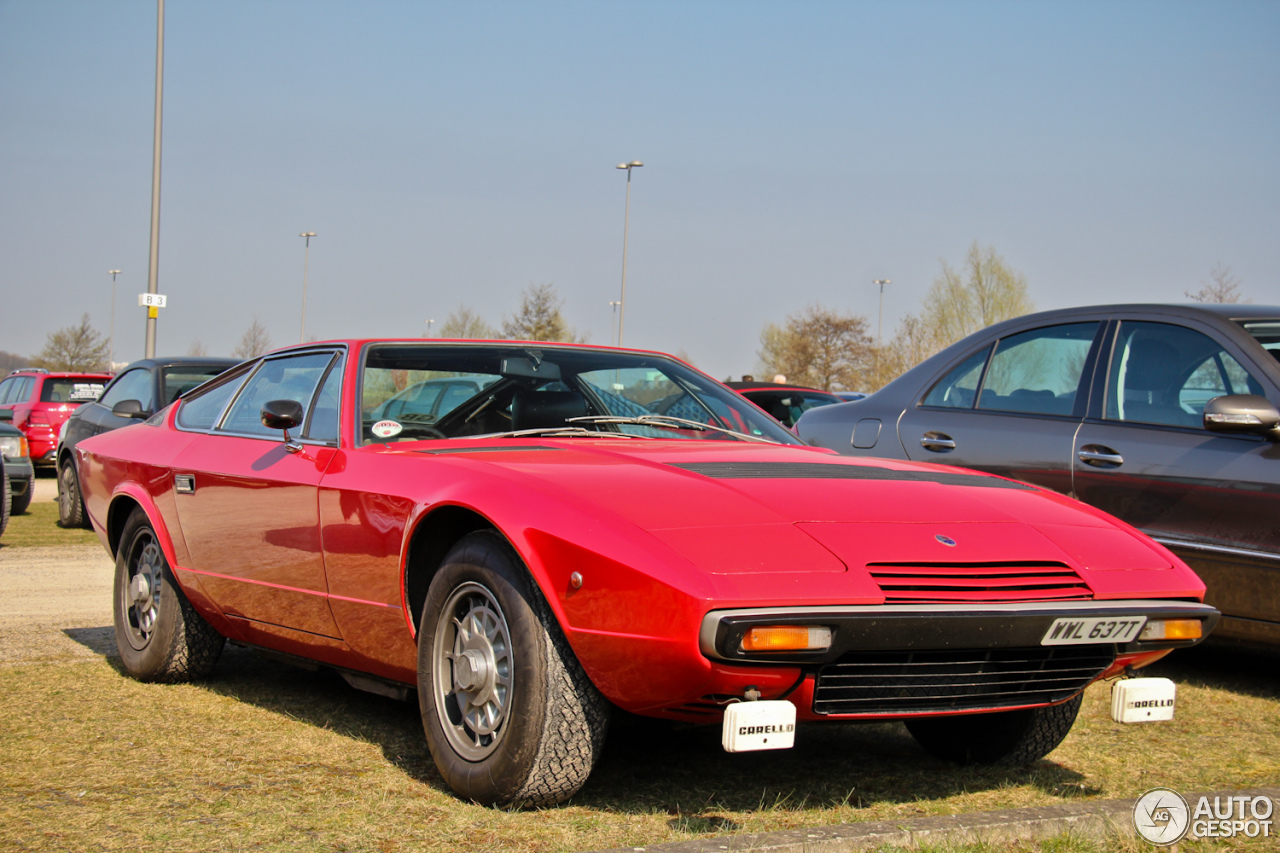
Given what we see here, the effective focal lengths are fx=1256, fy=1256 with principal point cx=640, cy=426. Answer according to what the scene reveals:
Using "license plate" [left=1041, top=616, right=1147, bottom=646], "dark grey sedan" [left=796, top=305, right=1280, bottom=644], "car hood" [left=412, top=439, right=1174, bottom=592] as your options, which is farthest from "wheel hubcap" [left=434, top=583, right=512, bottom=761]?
"dark grey sedan" [left=796, top=305, right=1280, bottom=644]

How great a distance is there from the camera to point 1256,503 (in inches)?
185

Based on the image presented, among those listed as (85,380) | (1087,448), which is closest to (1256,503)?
(1087,448)

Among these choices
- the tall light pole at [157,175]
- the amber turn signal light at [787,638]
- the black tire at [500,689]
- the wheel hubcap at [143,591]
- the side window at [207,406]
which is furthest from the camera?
the tall light pole at [157,175]

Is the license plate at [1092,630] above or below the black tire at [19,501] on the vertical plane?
above

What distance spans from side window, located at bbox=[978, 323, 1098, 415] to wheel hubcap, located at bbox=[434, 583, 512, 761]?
10.5 ft

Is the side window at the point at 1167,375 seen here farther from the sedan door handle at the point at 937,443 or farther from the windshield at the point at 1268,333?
the sedan door handle at the point at 937,443

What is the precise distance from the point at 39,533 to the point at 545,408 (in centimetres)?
767

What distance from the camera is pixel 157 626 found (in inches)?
190

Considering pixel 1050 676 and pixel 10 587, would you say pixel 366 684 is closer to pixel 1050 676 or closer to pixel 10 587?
pixel 1050 676

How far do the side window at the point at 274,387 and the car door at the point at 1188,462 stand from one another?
3107 mm

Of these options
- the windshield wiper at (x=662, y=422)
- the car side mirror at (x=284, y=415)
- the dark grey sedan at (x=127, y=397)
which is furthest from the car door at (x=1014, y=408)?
the dark grey sedan at (x=127, y=397)

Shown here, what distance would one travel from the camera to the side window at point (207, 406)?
16.7 feet

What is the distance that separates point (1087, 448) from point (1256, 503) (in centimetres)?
74

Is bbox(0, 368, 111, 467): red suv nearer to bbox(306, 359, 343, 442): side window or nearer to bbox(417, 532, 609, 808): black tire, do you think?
bbox(306, 359, 343, 442): side window
